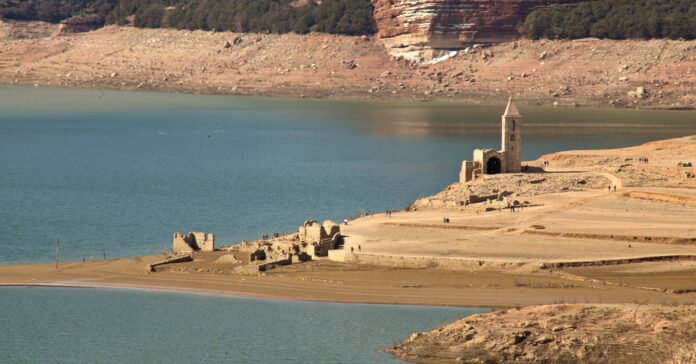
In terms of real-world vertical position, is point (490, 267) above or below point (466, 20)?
below

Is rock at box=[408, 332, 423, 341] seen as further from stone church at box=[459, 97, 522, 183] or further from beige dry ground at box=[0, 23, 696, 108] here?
beige dry ground at box=[0, 23, 696, 108]

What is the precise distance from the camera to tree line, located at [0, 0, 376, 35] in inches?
6265

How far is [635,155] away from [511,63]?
72.5 metres

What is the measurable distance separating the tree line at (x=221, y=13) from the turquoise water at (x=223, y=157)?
46.3 ft

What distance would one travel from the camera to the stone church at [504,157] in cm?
6262

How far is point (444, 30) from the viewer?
14888 centimetres

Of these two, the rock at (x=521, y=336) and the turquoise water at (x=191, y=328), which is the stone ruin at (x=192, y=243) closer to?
the turquoise water at (x=191, y=328)

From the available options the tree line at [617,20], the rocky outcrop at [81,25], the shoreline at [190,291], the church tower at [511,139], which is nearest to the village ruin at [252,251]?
the shoreline at [190,291]

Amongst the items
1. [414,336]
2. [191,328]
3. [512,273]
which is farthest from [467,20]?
[414,336]

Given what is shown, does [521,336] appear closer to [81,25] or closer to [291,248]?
[291,248]

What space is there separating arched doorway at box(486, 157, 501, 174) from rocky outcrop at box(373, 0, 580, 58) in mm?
85386

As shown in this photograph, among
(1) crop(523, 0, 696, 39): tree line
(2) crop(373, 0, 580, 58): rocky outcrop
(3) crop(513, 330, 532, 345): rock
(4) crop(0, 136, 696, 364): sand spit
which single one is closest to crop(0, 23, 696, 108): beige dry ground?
(1) crop(523, 0, 696, 39): tree line

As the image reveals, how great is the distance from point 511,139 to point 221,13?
113 m

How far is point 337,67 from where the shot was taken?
152m
